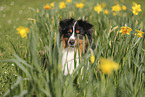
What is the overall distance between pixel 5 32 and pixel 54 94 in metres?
3.68

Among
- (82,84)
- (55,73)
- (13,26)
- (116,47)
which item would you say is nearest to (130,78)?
(82,84)

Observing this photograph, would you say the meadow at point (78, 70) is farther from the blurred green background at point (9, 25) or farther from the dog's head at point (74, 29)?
the dog's head at point (74, 29)

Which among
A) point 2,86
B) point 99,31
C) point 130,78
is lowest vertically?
point 2,86

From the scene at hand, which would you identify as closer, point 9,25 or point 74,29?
point 74,29

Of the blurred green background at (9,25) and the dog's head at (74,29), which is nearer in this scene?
the dog's head at (74,29)

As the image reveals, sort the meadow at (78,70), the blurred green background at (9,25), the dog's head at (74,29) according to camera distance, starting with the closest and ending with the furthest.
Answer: the meadow at (78,70) < the dog's head at (74,29) < the blurred green background at (9,25)

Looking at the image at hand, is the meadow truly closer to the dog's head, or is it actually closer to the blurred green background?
the blurred green background

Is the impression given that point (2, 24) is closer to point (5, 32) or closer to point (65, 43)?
point (5, 32)

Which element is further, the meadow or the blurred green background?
the blurred green background

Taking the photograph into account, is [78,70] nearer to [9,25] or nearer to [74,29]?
[74,29]

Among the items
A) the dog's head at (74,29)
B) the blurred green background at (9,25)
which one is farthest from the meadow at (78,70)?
the dog's head at (74,29)

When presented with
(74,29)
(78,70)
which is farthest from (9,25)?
(78,70)

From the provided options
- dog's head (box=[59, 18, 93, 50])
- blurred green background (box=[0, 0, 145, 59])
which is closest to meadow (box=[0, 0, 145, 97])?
blurred green background (box=[0, 0, 145, 59])

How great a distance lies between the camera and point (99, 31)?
143 inches
